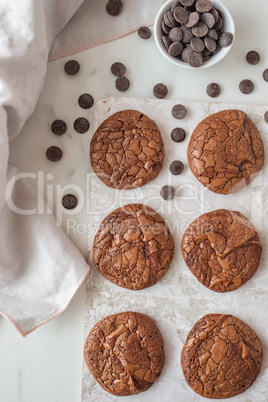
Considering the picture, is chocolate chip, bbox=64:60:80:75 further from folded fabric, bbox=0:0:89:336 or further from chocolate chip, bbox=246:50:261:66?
chocolate chip, bbox=246:50:261:66

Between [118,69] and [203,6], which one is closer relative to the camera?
[203,6]

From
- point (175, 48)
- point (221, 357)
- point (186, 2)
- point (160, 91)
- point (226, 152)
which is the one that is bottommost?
point (221, 357)

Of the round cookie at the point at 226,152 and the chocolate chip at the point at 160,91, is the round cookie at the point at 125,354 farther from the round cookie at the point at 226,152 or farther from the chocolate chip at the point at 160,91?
the chocolate chip at the point at 160,91

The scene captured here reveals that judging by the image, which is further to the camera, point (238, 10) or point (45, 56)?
point (238, 10)

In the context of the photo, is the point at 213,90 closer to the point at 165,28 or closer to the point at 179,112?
the point at 179,112

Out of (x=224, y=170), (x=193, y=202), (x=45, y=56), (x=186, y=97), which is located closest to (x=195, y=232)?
(x=193, y=202)

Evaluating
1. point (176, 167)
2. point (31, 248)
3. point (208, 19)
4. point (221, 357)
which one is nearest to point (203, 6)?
point (208, 19)

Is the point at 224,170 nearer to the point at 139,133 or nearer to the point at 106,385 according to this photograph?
the point at 139,133

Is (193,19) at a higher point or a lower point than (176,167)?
higher
